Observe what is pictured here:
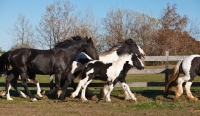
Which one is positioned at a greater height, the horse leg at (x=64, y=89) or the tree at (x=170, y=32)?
the tree at (x=170, y=32)

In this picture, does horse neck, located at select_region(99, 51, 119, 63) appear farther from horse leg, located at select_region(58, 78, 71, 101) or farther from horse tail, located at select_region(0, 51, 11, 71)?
horse tail, located at select_region(0, 51, 11, 71)

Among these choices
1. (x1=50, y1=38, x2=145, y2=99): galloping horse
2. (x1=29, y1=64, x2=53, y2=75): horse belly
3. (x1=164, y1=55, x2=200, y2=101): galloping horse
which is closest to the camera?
(x1=164, y1=55, x2=200, y2=101): galloping horse

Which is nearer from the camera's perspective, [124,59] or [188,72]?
[188,72]

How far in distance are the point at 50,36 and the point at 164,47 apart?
40.9 ft

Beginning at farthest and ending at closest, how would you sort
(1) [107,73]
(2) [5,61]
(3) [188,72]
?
(2) [5,61] < (3) [188,72] < (1) [107,73]

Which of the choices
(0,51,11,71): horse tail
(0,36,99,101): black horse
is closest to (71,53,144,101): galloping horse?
(0,36,99,101): black horse

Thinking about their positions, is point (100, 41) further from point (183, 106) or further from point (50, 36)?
point (183, 106)

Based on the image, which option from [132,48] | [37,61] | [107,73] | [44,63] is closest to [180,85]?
[132,48]

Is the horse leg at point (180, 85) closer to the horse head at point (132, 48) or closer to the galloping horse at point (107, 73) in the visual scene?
the galloping horse at point (107, 73)

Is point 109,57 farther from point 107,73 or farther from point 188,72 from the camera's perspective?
point 188,72

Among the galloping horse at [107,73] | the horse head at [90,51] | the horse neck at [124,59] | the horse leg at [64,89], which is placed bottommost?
the horse leg at [64,89]

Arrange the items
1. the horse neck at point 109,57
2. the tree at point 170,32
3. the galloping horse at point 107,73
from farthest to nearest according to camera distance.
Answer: the tree at point 170,32
the horse neck at point 109,57
the galloping horse at point 107,73

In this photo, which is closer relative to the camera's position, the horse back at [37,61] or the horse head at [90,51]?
the horse back at [37,61]

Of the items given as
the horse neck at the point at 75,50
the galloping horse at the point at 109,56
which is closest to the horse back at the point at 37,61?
the horse neck at the point at 75,50
